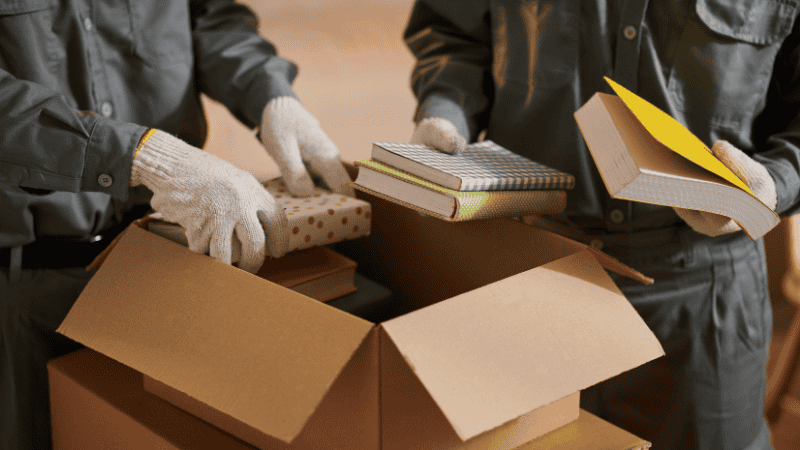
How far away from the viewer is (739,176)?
0.85 m

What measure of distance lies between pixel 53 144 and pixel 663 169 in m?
0.75

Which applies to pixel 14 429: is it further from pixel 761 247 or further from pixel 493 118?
pixel 761 247

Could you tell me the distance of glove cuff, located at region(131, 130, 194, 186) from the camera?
0.80 meters

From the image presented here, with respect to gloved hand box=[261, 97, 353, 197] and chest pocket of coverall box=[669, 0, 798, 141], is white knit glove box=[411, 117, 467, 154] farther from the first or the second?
chest pocket of coverall box=[669, 0, 798, 141]

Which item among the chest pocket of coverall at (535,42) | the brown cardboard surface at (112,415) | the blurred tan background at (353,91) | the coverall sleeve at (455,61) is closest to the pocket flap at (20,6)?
the brown cardboard surface at (112,415)

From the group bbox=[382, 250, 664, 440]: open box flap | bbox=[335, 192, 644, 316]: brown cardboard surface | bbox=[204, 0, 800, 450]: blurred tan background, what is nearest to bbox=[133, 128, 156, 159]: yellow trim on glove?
bbox=[335, 192, 644, 316]: brown cardboard surface

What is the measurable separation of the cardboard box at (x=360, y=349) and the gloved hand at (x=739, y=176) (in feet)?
0.56

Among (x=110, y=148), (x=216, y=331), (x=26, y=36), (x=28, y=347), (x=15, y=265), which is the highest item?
(x=26, y=36)

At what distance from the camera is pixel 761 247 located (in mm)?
1087

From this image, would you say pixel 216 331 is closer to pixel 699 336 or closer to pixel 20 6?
pixel 20 6

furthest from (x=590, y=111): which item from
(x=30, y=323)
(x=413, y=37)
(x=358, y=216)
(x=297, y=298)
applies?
(x=30, y=323)

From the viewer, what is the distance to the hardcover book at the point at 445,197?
2.48 feet

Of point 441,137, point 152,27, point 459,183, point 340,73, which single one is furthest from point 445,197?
point 340,73

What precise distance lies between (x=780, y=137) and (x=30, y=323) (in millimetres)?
1202
